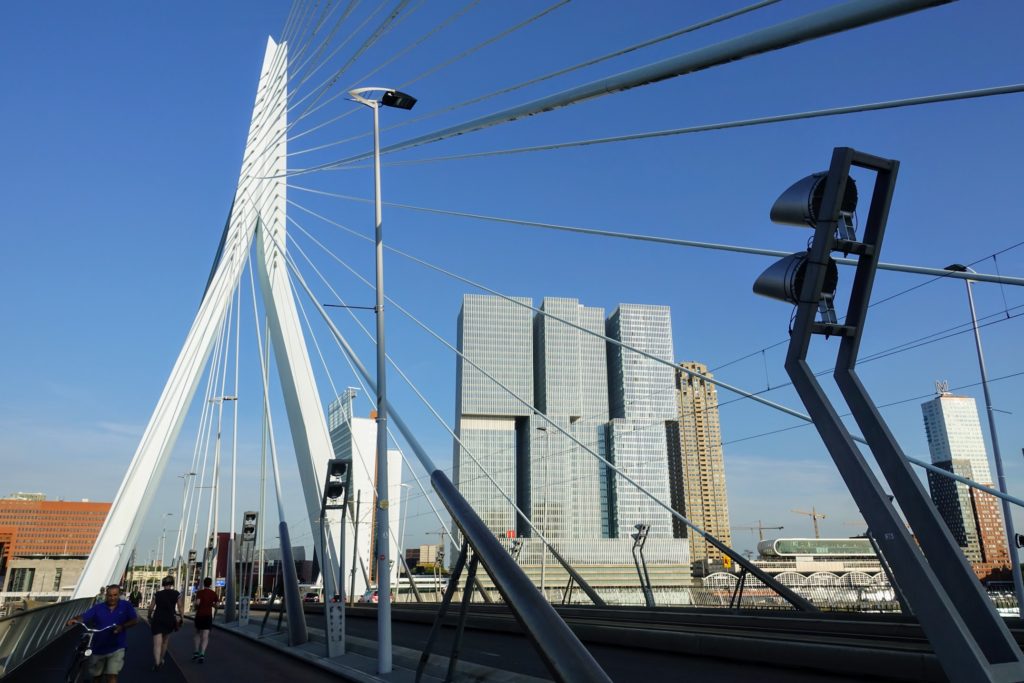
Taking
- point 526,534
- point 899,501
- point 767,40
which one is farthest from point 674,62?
point 526,534

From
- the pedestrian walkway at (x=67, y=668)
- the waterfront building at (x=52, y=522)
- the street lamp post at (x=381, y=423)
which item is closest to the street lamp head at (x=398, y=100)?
the street lamp post at (x=381, y=423)

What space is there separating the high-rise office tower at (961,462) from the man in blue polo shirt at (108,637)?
4136 centimetres

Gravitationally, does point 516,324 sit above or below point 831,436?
above

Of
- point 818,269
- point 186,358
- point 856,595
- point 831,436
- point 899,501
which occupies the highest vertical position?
point 186,358

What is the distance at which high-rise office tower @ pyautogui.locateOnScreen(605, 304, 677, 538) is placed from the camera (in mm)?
143738

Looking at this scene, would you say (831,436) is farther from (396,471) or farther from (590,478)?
(590,478)

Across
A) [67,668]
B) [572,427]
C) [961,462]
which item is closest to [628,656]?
[67,668]

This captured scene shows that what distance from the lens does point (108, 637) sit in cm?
875

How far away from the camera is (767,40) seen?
6.10 m

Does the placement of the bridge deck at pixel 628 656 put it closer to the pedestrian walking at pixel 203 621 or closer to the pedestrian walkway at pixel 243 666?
the pedestrian walkway at pixel 243 666

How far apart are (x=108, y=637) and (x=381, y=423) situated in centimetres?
482

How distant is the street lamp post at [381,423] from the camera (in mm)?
10047

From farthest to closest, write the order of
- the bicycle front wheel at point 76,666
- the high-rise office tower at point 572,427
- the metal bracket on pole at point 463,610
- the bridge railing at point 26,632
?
the high-rise office tower at point 572,427, the bridge railing at point 26,632, the bicycle front wheel at point 76,666, the metal bracket on pole at point 463,610

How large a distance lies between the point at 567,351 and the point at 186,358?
14175 centimetres
